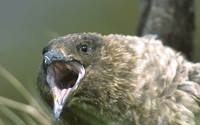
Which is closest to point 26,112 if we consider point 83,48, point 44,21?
point 83,48

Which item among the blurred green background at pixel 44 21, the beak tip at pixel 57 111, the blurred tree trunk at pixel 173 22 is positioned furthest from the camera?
the blurred green background at pixel 44 21

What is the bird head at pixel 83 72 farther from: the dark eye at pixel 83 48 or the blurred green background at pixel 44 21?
the blurred green background at pixel 44 21

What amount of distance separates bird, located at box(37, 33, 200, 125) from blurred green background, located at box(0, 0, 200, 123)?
5.77 feet

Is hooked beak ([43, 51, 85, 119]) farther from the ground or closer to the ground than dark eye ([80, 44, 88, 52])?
closer to the ground

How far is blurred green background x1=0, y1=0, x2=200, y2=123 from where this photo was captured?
555 cm

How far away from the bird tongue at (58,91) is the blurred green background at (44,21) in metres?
2.02

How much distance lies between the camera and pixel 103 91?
352 cm

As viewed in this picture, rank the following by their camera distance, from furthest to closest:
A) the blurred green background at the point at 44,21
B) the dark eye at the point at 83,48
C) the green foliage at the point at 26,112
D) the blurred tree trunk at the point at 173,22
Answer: the blurred green background at the point at 44,21, the blurred tree trunk at the point at 173,22, the green foliage at the point at 26,112, the dark eye at the point at 83,48

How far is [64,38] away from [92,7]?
227cm

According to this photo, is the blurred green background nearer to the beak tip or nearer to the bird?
the bird

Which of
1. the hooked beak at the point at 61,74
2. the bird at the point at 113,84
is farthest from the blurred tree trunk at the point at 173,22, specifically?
the hooked beak at the point at 61,74

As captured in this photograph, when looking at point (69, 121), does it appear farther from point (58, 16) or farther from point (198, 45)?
point (58, 16)

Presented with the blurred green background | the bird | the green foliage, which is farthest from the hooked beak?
the blurred green background

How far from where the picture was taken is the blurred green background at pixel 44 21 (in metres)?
5.55
